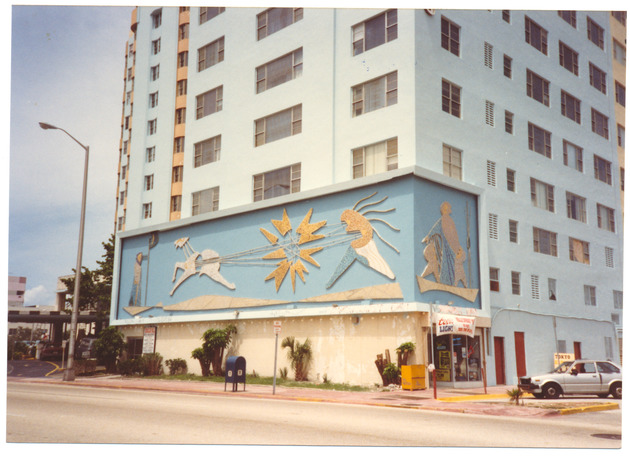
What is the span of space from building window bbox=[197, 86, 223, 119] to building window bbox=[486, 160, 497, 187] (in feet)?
54.4

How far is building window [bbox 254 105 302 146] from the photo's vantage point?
112 feet

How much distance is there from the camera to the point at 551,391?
24.1 m

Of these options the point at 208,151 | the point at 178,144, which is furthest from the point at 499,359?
the point at 178,144

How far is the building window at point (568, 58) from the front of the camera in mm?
37406

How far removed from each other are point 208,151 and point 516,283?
20038 millimetres

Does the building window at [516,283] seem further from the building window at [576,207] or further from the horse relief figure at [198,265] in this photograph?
the horse relief figure at [198,265]

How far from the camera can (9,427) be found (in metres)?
13.5

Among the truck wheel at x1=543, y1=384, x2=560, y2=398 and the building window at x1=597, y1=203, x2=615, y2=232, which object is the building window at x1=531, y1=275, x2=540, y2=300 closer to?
the building window at x1=597, y1=203, x2=615, y2=232

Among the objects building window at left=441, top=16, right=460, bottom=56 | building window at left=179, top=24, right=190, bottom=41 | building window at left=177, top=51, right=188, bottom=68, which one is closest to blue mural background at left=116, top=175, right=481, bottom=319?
building window at left=441, top=16, right=460, bottom=56

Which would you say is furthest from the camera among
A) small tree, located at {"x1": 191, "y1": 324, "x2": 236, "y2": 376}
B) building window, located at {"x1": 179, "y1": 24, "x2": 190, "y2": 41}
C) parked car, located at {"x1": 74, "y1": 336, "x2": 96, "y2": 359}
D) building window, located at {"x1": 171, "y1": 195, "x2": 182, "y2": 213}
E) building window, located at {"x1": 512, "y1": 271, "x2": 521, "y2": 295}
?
parked car, located at {"x1": 74, "y1": 336, "x2": 96, "y2": 359}

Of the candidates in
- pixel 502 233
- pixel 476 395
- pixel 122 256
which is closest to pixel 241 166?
pixel 122 256

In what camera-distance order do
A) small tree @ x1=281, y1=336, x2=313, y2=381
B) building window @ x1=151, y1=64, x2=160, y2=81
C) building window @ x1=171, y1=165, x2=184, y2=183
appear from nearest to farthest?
small tree @ x1=281, y1=336, x2=313, y2=381 < building window @ x1=171, y1=165, x2=184, y2=183 < building window @ x1=151, y1=64, x2=160, y2=81

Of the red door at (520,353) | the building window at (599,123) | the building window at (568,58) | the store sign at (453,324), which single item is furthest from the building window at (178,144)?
the building window at (599,123)

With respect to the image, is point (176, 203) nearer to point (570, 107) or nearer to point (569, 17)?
point (570, 107)
